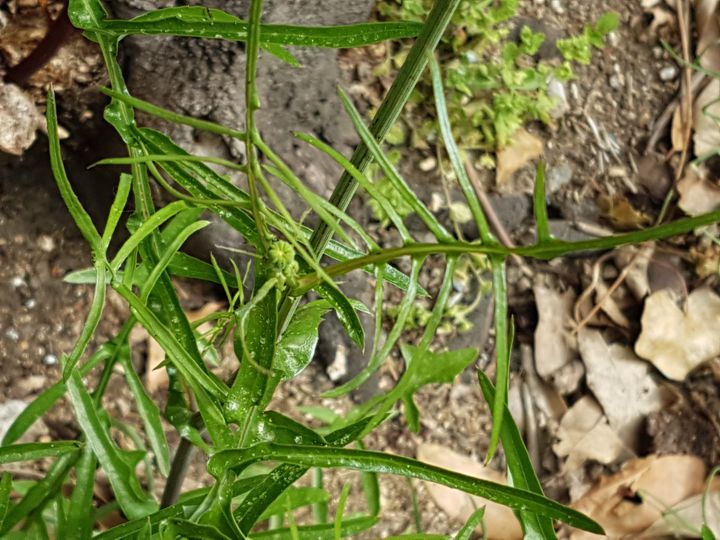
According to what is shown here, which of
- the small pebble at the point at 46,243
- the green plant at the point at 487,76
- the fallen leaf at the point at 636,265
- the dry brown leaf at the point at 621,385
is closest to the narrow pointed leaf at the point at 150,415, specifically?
the small pebble at the point at 46,243

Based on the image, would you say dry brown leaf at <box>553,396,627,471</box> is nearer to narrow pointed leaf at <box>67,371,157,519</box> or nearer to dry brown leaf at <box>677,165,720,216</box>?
dry brown leaf at <box>677,165,720,216</box>

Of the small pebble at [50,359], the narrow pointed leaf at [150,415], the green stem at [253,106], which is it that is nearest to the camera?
the green stem at [253,106]

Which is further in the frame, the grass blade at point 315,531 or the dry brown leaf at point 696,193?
the dry brown leaf at point 696,193

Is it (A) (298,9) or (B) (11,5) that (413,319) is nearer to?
(A) (298,9)

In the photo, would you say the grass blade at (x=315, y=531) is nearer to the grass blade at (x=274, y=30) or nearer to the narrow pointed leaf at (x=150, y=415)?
the narrow pointed leaf at (x=150, y=415)

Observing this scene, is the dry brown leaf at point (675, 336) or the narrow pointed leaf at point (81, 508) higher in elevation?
the dry brown leaf at point (675, 336)

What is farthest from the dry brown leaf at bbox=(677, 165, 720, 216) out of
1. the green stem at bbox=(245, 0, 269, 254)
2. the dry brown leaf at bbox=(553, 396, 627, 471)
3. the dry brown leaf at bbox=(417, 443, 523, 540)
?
the green stem at bbox=(245, 0, 269, 254)

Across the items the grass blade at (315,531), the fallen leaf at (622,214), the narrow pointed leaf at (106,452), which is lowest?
the grass blade at (315,531)
